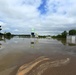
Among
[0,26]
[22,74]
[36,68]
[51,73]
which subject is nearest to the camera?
[22,74]

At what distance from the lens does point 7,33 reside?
15762cm

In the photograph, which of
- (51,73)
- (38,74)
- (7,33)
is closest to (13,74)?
(38,74)

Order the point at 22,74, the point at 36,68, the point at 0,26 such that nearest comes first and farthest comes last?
the point at 22,74 < the point at 36,68 < the point at 0,26

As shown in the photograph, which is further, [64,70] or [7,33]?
[7,33]

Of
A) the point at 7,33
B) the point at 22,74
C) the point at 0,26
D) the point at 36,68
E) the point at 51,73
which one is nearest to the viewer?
the point at 22,74

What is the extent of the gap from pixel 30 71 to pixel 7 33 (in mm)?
→ 149270

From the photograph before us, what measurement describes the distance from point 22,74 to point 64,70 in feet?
11.5

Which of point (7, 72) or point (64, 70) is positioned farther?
point (64, 70)

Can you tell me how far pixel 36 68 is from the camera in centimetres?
1230

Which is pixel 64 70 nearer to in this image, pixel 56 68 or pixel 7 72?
pixel 56 68

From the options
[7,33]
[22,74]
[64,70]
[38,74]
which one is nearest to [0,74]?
[22,74]

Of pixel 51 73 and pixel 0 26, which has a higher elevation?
pixel 0 26

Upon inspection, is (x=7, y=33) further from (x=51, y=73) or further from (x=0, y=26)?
(x=51, y=73)

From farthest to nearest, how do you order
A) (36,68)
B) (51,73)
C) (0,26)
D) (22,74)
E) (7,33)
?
(7,33) → (0,26) → (36,68) → (51,73) → (22,74)
